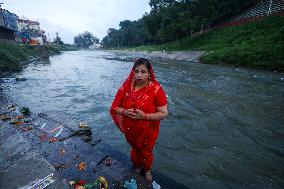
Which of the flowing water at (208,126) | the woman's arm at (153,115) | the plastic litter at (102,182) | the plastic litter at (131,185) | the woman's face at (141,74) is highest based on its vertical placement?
the woman's face at (141,74)

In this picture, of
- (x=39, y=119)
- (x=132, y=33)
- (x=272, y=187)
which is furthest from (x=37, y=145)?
(x=132, y=33)

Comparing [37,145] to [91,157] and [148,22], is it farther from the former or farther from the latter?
[148,22]

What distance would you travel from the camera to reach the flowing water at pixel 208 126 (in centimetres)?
507

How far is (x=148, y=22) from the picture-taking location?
59781mm

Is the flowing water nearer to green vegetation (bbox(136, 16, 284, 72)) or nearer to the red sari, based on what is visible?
the red sari

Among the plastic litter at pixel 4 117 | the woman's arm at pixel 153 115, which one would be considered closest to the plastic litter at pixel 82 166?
the woman's arm at pixel 153 115

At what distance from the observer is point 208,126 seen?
25.2 ft

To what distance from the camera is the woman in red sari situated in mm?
3162

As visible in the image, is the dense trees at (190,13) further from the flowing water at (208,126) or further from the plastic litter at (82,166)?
the plastic litter at (82,166)

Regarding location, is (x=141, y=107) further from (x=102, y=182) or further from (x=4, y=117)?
(x=4, y=117)

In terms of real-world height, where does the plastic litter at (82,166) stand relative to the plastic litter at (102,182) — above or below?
below

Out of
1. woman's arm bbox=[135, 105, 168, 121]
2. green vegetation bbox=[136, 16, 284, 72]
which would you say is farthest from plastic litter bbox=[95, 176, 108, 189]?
green vegetation bbox=[136, 16, 284, 72]

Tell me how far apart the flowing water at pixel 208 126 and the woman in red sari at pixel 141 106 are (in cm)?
194

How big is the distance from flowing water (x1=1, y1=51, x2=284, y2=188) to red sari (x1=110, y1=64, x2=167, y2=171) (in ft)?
6.05
